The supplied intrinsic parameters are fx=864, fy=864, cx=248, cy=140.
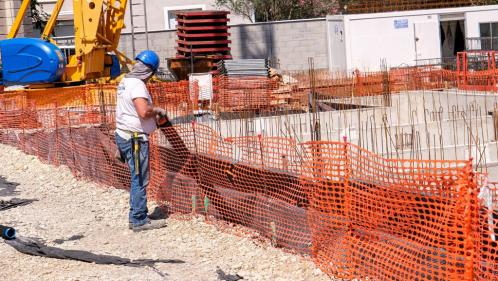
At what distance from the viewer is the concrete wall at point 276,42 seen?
99.8ft

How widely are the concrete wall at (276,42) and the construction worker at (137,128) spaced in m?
22.0

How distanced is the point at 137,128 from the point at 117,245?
1.17 m

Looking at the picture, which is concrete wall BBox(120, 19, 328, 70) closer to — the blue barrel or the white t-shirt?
the blue barrel

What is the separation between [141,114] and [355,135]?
26.1ft

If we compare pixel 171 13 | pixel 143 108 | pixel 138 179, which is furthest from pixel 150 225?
pixel 171 13

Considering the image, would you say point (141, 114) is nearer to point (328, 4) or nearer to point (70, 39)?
point (70, 39)

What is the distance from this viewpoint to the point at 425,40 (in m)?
28.7

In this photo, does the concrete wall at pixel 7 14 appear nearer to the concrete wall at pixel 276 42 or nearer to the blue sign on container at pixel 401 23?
the concrete wall at pixel 276 42

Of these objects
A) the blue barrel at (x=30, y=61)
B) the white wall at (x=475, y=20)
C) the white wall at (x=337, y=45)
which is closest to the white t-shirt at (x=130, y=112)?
the blue barrel at (x=30, y=61)

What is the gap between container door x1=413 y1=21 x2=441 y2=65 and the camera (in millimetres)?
28625

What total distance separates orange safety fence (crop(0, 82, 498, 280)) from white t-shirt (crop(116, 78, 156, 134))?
0.60 metres

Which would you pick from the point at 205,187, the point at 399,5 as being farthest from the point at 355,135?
the point at 399,5

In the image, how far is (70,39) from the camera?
31203 millimetres

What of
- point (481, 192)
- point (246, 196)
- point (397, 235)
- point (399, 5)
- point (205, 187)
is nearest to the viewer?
point (481, 192)
